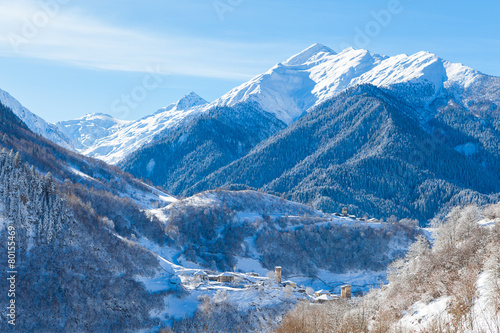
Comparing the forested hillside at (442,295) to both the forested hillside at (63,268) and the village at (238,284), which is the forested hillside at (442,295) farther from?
the forested hillside at (63,268)

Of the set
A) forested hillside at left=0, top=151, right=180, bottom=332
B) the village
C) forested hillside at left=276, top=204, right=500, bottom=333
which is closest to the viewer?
forested hillside at left=276, top=204, right=500, bottom=333

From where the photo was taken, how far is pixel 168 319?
111 metres

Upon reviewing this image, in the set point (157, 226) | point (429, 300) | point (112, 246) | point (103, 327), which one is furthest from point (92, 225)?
point (429, 300)

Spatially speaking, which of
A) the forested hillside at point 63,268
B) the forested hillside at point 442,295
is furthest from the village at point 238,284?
the forested hillside at point 442,295

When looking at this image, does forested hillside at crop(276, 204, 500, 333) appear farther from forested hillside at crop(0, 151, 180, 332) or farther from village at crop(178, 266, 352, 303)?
forested hillside at crop(0, 151, 180, 332)

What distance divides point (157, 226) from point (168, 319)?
7873 cm

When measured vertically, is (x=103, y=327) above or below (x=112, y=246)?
below

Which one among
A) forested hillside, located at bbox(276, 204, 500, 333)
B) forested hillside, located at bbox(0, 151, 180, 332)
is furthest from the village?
forested hillside, located at bbox(276, 204, 500, 333)

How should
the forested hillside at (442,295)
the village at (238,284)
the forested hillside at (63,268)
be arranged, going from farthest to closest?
the village at (238,284) < the forested hillside at (63,268) < the forested hillside at (442,295)

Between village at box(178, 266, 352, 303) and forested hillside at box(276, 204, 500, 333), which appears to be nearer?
forested hillside at box(276, 204, 500, 333)

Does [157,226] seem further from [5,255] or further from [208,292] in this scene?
[5,255]

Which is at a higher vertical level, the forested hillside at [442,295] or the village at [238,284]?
the forested hillside at [442,295]

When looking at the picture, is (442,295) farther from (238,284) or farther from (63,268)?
(63,268)

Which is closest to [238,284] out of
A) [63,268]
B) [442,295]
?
[63,268]
